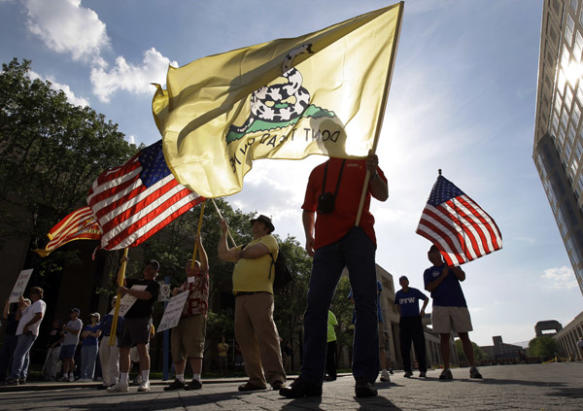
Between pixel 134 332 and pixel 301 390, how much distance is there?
3.14m

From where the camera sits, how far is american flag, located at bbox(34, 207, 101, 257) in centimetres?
742

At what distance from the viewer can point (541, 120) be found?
5100 cm

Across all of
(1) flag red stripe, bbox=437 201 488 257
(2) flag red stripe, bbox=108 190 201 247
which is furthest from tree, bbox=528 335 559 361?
(2) flag red stripe, bbox=108 190 201 247

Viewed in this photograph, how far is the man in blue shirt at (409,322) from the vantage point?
7.13 metres

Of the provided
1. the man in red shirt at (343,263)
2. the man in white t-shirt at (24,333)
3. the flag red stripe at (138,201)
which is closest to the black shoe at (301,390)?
the man in red shirt at (343,263)

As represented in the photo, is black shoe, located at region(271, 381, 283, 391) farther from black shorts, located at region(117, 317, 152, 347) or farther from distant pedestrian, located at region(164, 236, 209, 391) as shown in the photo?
black shorts, located at region(117, 317, 152, 347)

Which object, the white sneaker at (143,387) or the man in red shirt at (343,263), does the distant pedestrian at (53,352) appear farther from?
the man in red shirt at (343,263)

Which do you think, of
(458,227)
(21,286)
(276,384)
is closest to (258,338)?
(276,384)

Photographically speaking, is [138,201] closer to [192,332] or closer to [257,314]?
[192,332]

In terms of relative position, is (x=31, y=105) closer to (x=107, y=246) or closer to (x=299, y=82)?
(x=107, y=246)

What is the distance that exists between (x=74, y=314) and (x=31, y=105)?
385 inches

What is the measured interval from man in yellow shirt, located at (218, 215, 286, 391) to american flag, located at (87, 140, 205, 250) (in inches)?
81.9

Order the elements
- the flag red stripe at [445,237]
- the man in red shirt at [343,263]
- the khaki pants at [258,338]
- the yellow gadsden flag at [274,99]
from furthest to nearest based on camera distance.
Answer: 1. the flag red stripe at [445,237]
2. the khaki pants at [258,338]
3. the yellow gadsden flag at [274,99]
4. the man in red shirt at [343,263]

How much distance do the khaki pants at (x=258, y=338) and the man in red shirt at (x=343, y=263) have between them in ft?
3.50
